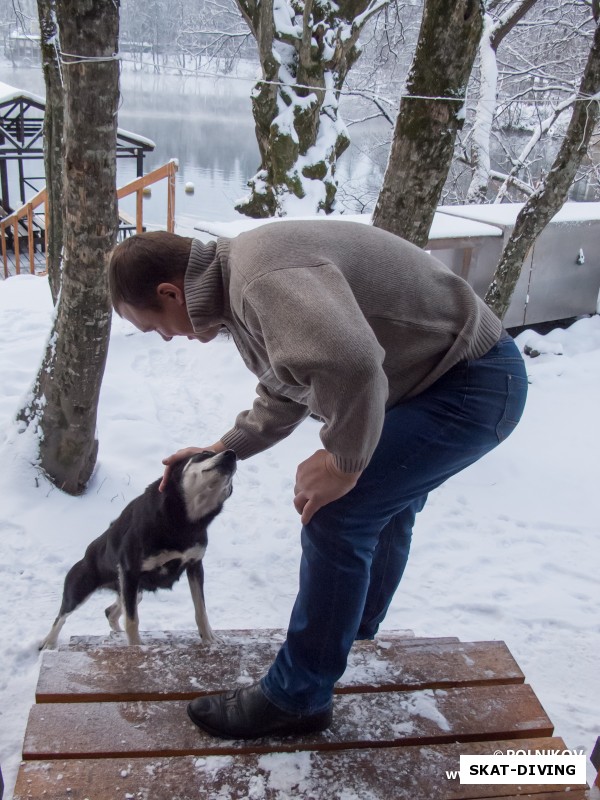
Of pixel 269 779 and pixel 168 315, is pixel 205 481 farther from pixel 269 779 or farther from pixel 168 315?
pixel 269 779

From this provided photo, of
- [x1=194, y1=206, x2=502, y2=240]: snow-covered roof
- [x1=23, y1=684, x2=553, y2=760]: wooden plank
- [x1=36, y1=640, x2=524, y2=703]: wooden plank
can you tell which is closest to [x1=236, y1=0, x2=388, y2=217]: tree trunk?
[x1=194, y1=206, x2=502, y2=240]: snow-covered roof

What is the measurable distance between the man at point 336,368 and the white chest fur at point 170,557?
88 centimetres

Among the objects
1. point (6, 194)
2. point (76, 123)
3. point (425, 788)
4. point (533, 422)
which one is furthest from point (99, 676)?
point (6, 194)

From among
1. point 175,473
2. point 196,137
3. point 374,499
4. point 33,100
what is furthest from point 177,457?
point 196,137

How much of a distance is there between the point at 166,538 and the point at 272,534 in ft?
5.39

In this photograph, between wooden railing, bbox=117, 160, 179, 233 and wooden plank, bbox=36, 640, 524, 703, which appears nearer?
wooden plank, bbox=36, 640, 524, 703

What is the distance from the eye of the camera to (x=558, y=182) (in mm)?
6539

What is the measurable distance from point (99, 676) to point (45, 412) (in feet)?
8.48

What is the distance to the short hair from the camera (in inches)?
70.6

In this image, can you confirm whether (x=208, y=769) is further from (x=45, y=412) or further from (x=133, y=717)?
(x=45, y=412)

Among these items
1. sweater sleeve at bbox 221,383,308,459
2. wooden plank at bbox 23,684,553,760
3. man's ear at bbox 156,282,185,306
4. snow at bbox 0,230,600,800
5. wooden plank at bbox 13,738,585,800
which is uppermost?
man's ear at bbox 156,282,185,306

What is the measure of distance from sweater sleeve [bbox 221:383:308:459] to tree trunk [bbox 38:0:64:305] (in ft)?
10.0

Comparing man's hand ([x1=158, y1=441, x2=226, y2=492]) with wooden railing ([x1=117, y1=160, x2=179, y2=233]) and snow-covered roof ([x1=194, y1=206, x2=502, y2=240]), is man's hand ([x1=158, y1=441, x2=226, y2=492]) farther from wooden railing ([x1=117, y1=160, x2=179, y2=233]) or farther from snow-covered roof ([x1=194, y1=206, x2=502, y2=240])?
wooden railing ([x1=117, y1=160, x2=179, y2=233])

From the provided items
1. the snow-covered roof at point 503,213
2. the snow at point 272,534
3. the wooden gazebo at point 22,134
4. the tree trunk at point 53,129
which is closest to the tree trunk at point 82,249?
the snow at point 272,534
